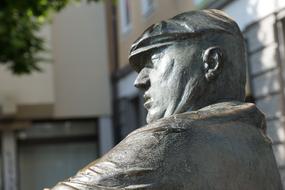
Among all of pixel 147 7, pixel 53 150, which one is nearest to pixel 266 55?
pixel 147 7

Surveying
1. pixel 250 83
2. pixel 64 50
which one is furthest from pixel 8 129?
pixel 250 83

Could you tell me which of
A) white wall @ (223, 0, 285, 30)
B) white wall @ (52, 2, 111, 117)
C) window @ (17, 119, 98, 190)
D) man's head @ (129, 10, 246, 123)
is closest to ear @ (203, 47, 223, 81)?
man's head @ (129, 10, 246, 123)

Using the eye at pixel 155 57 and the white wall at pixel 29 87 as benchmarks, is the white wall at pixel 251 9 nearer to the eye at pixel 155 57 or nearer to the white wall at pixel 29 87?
the white wall at pixel 29 87

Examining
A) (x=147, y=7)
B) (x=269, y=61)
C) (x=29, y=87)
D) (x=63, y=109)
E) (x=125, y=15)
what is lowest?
(x=269, y=61)

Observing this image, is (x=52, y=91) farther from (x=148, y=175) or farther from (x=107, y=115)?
(x=148, y=175)

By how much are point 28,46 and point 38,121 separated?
7876mm

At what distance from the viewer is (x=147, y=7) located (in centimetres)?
1583

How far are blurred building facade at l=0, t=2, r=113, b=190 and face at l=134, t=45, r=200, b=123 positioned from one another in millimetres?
15366

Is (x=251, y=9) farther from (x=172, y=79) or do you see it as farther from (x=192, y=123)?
(x=192, y=123)

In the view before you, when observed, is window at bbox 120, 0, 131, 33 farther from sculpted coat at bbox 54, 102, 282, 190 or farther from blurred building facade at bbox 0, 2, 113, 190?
sculpted coat at bbox 54, 102, 282, 190

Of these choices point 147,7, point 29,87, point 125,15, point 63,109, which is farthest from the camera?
point 63,109

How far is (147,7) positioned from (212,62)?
13773 mm

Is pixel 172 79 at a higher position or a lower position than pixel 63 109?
lower

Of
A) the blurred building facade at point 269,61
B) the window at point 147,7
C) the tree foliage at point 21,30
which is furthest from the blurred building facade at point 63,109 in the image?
the blurred building facade at point 269,61
